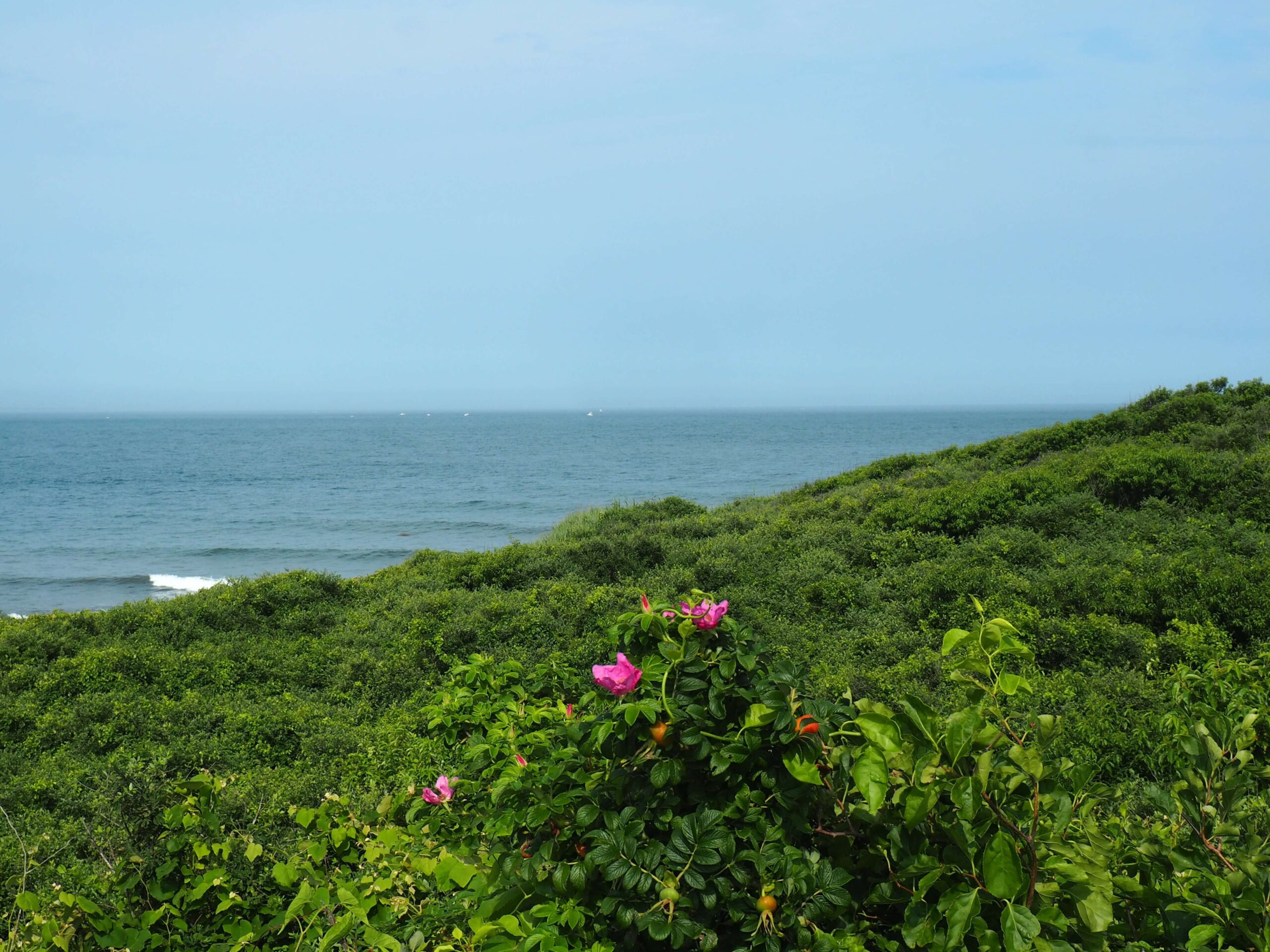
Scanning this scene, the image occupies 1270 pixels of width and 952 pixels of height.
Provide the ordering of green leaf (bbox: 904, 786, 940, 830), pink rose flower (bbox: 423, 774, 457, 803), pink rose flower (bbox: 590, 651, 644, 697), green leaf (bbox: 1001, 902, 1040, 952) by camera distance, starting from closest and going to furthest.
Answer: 1. green leaf (bbox: 1001, 902, 1040, 952)
2. green leaf (bbox: 904, 786, 940, 830)
3. pink rose flower (bbox: 590, 651, 644, 697)
4. pink rose flower (bbox: 423, 774, 457, 803)

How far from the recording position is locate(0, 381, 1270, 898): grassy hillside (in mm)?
5016

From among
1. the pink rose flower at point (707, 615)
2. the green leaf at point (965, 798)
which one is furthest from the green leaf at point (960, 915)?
the pink rose flower at point (707, 615)

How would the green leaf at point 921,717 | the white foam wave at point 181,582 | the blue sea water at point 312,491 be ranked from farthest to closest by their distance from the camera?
1. the blue sea water at point 312,491
2. the white foam wave at point 181,582
3. the green leaf at point 921,717

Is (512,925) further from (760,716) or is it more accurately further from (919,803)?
(919,803)

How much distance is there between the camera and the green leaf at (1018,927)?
1.54 metres

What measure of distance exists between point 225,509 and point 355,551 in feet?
54.9

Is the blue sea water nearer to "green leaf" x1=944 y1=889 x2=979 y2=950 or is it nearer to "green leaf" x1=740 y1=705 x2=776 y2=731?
"green leaf" x1=740 y1=705 x2=776 y2=731

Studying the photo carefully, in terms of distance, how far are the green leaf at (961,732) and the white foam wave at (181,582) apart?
23.0 m

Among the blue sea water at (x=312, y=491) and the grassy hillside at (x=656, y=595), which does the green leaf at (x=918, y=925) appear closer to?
the grassy hillside at (x=656, y=595)

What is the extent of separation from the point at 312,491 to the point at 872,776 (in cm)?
5114

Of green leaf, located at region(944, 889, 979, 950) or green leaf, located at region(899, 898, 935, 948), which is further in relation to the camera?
green leaf, located at region(899, 898, 935, 948)

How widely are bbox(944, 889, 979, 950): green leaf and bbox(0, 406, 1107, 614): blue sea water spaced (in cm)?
1786

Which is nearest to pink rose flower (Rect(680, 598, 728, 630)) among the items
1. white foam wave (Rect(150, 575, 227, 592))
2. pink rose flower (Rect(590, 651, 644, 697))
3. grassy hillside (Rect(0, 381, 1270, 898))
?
pink rose flower (Rect(590, 651, 644, 697))

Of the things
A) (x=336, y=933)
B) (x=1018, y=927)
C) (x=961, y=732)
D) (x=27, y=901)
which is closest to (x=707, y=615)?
(x=961, y=732)
